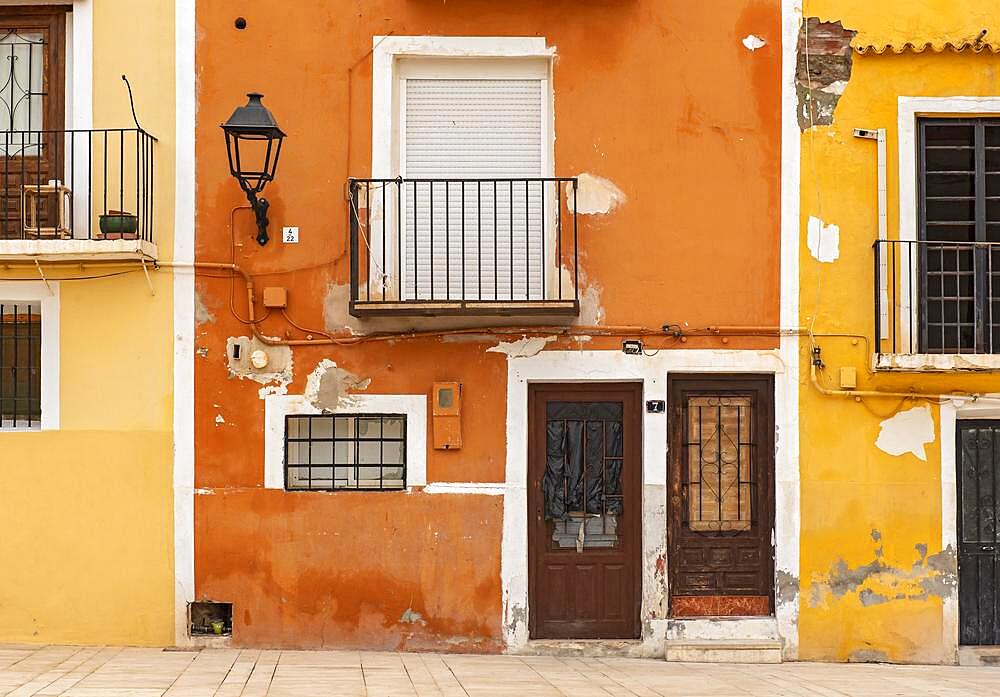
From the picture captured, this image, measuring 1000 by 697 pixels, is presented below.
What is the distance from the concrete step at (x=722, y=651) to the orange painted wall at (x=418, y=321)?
57.3 inches

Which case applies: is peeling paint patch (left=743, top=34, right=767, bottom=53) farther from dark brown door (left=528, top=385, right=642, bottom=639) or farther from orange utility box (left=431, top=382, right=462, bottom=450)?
orange utility box (left=431, top=382, right=462, bottom=450)

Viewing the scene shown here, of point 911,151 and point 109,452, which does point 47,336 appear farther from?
point 911,151

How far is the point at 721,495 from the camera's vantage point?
10250 mm

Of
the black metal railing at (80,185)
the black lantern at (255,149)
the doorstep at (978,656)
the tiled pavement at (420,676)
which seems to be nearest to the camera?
the tiled pavement at (420,676)

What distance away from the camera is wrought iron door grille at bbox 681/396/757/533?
10234 millimetres

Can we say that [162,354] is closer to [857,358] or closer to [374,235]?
[374,235]

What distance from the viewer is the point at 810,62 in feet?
33.4

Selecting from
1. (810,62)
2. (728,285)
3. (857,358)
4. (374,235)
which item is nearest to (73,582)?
(374,235)

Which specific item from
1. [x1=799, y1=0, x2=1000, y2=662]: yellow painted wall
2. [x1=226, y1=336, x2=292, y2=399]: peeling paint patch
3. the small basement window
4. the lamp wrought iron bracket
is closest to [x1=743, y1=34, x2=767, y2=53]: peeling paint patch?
[x1=799, y1=0, x2=1000, y2=662]: yellow painted wall

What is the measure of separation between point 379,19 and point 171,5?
1.69 meters

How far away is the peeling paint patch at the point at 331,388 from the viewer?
33.2 feet

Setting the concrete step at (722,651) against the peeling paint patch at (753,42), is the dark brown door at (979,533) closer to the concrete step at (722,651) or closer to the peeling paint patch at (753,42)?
the concrete step at (722,651)

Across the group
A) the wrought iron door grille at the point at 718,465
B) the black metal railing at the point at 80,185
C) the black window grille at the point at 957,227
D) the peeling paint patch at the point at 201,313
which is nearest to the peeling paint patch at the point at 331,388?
the peeling paint patch at the point at 201,313

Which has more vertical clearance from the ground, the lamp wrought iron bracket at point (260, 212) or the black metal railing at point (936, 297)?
the lamp wrought iron bracket at point (260, 212)
